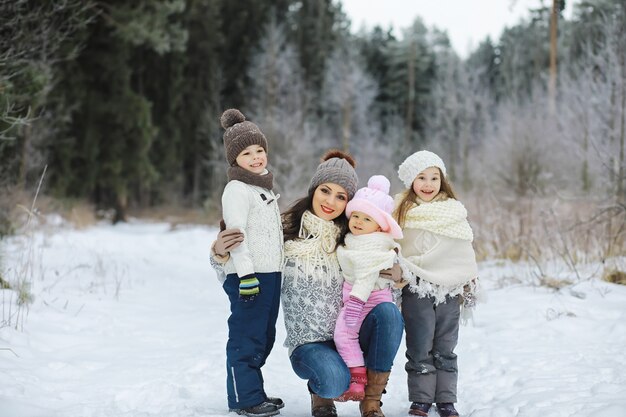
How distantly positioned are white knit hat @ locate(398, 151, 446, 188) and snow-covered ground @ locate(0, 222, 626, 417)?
140 cm

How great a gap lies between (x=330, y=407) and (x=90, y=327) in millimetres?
2820

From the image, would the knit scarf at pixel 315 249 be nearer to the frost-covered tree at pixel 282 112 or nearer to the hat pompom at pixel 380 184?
the hat pompom at pixel 380 184

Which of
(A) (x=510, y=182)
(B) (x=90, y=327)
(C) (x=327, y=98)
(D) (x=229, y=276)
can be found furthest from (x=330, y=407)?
(C) (x=327, y=98)

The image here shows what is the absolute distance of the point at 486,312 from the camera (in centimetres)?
558

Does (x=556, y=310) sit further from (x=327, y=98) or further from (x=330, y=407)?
(x=327, y=98)

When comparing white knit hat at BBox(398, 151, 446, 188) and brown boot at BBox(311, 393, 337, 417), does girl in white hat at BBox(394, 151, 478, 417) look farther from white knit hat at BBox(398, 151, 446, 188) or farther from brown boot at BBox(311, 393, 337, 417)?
brown boot at BBox(311, 393, 337, 417)

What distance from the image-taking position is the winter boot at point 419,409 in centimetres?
323

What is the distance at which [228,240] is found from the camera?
10.3ft

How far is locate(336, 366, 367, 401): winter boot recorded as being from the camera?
9.92 feet

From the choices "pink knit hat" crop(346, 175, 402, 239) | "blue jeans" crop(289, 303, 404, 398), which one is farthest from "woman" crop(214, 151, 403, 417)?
"pink knit hat" crop(346, 175, 402, 239)

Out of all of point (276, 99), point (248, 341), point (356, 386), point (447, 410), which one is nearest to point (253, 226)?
point (248, 341)

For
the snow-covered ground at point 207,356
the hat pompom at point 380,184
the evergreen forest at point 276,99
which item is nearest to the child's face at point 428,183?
the hat pompom at point 380,184

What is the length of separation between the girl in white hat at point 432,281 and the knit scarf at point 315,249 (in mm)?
409

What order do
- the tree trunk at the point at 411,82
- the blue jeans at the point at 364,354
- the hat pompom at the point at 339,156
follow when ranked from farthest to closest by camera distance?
the tree trunk at the point at 411,82 → the hat pompom at the point at 339,156 → the blue jeans at the point at 364,354
